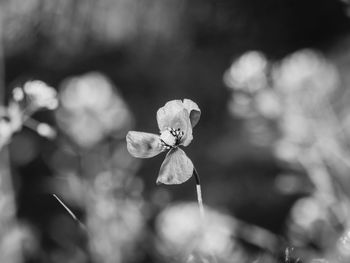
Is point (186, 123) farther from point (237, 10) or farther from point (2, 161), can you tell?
point (237, 10)

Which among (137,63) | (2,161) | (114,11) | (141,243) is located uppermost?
(114,11)

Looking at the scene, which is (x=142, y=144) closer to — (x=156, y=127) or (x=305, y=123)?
(x=305, y=123)

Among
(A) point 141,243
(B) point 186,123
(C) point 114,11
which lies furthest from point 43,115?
(B) point 186,123

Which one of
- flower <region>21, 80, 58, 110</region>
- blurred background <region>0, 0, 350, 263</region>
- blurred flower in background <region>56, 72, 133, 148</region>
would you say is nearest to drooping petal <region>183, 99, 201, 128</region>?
blurred background <region>0, 0, 350, 263</region>

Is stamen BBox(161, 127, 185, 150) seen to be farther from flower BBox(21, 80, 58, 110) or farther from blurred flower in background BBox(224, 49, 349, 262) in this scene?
blurred flower in background BBox(224, 49, 349, 262)

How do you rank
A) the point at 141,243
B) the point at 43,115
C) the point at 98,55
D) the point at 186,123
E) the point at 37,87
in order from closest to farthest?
the point at 186,123 → the point at 37,87 → the point at 141,243 → the point at 43,115 → the point at 98,55

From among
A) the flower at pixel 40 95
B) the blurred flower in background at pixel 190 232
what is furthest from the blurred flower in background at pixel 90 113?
the flower at pixel 40 95
